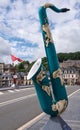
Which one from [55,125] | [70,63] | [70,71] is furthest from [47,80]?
[70,63]

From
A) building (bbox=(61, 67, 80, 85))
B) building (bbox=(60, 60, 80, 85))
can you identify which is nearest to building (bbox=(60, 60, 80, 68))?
building (bbox=(60, 60, 80, 85))

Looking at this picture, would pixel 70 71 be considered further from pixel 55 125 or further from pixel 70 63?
pixel 55 125

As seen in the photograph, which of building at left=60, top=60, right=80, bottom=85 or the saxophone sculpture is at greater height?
building at left=60, top=60, right=80, bottom=85

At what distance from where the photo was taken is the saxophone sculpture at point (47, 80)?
7.26 meters

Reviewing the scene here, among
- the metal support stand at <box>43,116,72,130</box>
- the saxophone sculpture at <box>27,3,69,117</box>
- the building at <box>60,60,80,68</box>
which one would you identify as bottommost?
the metal support stand at <box>43,116,72,130</box>

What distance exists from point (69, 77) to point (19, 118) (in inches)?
A: 6142

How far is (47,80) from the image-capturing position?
737 cm

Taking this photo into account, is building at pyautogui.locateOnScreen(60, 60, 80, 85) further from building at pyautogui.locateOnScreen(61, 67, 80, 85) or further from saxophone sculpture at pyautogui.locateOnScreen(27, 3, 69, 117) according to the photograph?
saxophone sculpture at pyautogui.locateOnScreen(27, 3, 69, 117)

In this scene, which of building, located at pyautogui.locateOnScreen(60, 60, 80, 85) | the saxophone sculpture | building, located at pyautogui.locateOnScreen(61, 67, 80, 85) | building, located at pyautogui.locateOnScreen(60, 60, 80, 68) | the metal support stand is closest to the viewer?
the saxophone sculpture

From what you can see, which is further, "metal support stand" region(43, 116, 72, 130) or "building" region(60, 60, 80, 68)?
"building" region(60, 60, 80, 68)

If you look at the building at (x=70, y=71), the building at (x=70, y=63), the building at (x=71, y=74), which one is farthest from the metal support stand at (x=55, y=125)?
the building at (x=70, y=63)

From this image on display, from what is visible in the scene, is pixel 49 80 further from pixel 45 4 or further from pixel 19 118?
pixel 19 118

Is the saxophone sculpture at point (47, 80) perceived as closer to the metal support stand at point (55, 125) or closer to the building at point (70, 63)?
the metal support stand at point (55, 125)

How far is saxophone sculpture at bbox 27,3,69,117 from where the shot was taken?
7.26m
